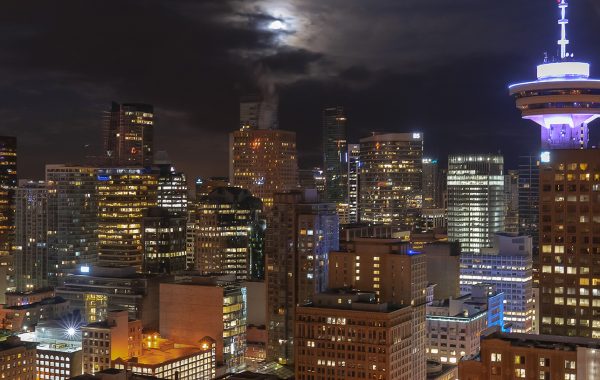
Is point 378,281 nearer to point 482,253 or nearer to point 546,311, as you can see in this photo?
point 546,311

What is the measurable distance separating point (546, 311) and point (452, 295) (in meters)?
64.5

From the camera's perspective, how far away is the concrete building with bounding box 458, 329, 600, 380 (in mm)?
68562

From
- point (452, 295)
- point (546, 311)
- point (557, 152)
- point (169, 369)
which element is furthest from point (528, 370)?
point (452, 295)

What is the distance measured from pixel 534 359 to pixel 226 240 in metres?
126

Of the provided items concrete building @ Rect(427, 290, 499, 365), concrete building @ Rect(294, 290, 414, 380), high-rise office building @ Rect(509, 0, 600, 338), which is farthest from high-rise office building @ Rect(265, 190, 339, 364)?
high-rise office building @ Rect(509, 0, 600, 338)

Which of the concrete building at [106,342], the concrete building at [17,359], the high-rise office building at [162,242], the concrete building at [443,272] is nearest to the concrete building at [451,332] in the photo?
the concrete building at [443,272]

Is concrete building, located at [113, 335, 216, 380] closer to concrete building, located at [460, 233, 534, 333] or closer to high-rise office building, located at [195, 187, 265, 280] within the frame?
high-rise office building, located at [195, 187, 265, 280]

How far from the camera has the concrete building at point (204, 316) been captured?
13000 centimetres

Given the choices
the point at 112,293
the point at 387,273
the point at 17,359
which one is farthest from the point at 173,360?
the point at 112,293

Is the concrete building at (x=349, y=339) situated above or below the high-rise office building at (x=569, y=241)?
below

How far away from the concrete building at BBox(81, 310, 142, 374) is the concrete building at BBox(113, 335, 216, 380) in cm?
190

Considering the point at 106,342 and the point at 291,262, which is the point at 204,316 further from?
the point at 106,342

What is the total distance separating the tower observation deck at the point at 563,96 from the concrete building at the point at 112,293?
2905 inches

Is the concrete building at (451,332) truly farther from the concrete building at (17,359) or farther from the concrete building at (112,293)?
the concrete building at (17,359)
